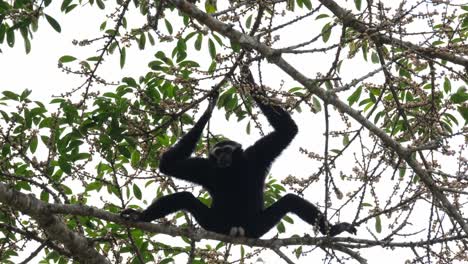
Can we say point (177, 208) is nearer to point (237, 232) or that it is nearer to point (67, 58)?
point (237, 232)

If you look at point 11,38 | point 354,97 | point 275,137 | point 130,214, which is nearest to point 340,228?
point 275,137

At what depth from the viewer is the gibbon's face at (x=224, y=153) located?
855cm

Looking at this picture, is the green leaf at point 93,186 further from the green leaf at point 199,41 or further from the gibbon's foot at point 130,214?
the green leaf at point 199,41

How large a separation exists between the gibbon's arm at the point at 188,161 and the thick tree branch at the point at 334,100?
1.19 metres

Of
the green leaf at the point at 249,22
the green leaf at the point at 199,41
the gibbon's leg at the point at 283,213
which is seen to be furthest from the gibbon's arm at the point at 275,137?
the green leaf at the point at 249,22

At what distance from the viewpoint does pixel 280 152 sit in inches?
341

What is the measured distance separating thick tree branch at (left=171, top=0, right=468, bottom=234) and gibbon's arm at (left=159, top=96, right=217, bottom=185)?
1.19 metres

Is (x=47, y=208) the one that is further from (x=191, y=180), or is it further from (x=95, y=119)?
(x=191, y=180)

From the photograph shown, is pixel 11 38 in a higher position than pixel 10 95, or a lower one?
higher

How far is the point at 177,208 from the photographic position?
775cm

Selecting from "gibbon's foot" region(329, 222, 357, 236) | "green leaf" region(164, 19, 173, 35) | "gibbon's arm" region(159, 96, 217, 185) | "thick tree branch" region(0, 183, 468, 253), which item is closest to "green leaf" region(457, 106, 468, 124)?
"gibbon's foot" region(329, 222, 357, 236)

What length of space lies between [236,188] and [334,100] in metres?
2.99

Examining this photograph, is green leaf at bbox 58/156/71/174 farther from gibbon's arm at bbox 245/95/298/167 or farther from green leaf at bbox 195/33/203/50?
gibbon's arm at bbox 245/95/298/167

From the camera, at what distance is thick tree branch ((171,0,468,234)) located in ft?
18.9
